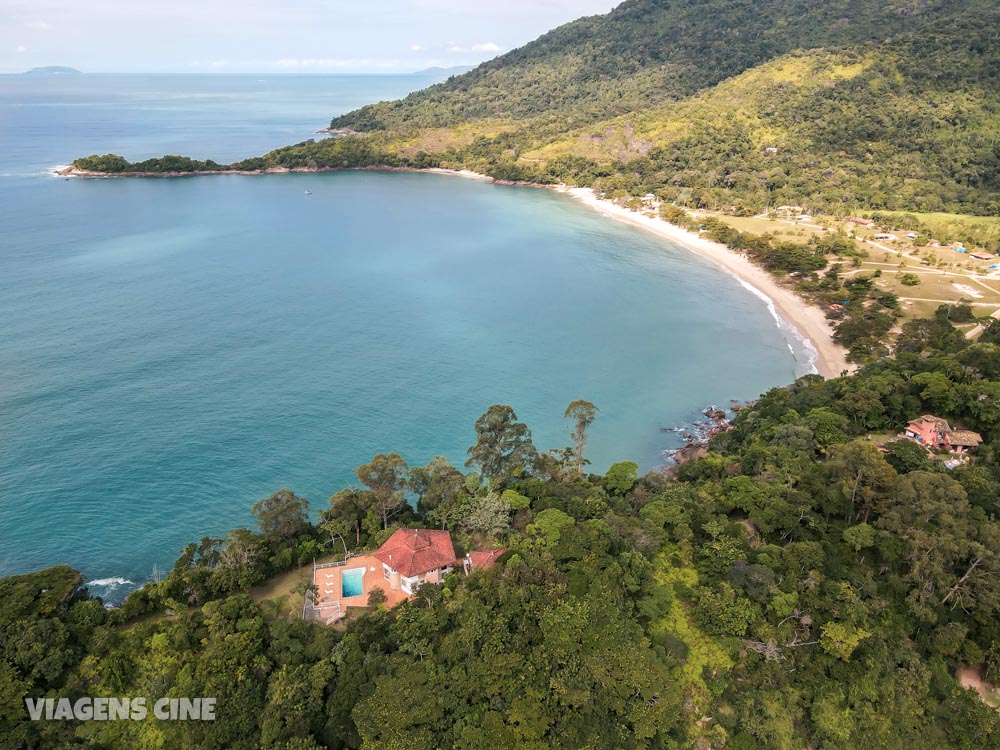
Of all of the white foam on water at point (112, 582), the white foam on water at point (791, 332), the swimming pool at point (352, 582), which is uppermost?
the swimming pool at point (352, 582)

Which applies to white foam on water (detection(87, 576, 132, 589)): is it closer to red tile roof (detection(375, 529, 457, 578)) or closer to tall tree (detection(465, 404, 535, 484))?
red tile roof (detection(375, 529, 457, 578))

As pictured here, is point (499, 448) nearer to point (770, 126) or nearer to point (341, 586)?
point (341, 586)

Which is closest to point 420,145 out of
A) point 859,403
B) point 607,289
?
Result: point 607,289

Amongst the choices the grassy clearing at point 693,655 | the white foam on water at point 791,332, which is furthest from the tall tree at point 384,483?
the white foam on water at point 791,332

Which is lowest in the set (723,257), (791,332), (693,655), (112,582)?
(112,582)

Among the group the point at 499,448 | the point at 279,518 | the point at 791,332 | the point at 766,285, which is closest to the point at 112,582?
the point at 279,518

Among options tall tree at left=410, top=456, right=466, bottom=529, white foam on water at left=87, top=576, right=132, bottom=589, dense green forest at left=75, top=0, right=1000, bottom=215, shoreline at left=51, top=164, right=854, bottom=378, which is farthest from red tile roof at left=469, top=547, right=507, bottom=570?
dense green forest at left=75, top=0, right=1000, bottom=215

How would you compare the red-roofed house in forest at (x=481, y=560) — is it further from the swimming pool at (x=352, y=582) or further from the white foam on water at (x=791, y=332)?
the white foam on water at (x=791, y=332)
